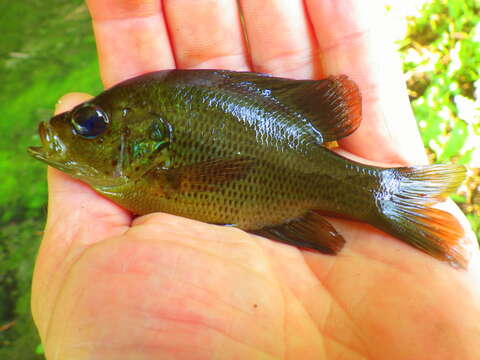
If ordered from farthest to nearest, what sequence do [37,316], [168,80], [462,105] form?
1. [462,105]
2. [168,80]
3. [37,316]

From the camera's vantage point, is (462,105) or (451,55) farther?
(451,55)

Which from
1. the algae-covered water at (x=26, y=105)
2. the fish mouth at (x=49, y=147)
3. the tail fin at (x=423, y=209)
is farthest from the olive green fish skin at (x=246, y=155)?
the algae-covered water at (x=26, y=105)

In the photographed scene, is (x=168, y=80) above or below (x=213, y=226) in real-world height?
above

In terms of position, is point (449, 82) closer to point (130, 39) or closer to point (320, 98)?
point (320, 98)

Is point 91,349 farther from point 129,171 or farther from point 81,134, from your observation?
point 81,134

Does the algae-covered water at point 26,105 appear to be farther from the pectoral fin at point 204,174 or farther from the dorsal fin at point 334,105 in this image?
the dorsal fin at point 334,105

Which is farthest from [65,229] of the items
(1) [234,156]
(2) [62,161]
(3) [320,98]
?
(3) [320,98]

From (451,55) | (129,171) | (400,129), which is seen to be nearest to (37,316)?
(129,171)
